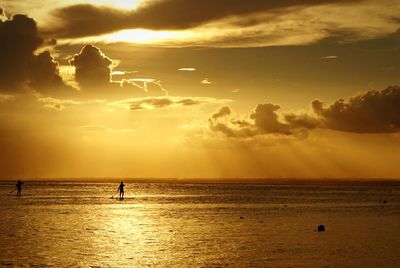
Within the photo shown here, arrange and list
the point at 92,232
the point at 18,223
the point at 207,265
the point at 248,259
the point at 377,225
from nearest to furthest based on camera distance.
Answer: the point at 207,265, the point at 248,259, the point at 92,232, the point at 18,223, the point at 377,225

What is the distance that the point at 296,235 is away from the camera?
40281 mm

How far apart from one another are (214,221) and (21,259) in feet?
86.9

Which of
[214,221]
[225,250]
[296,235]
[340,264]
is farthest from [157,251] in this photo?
[214,221]

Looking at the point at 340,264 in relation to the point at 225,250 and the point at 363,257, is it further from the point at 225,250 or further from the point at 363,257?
the point at 225,250

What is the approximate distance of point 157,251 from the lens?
3109 centimetres

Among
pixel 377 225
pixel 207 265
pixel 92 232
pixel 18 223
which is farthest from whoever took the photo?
pixel 377 225

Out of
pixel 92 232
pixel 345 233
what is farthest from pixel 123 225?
pixel 345 233

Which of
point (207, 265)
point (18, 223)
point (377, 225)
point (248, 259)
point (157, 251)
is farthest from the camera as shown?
point (377, 225)

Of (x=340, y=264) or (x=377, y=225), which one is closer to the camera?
(x=340, y=264)

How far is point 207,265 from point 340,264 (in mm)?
6684

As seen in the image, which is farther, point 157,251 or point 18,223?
point 18,223

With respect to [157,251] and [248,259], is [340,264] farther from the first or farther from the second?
[157,251]

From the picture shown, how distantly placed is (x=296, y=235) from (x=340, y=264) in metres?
12.5

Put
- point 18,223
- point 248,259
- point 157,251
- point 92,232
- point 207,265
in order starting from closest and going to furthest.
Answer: point 207,265 → point 248,259 → point 157,251 → point 92,232 → point 18,223
